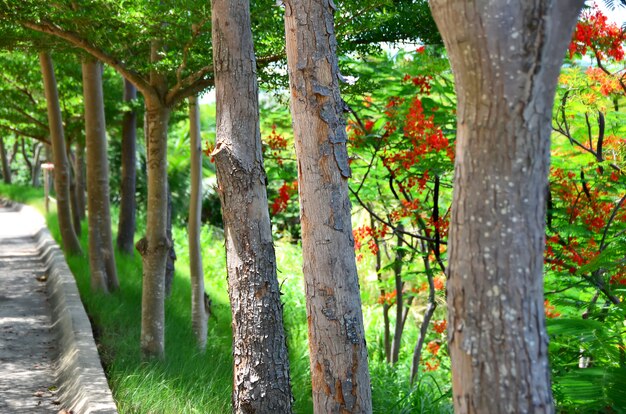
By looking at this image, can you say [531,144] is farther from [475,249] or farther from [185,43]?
[185,43]

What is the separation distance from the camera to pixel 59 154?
1231cm

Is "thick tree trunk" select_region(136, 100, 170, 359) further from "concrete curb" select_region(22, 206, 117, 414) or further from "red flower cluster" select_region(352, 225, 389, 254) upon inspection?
"red flower cluster" select_region(352, 225, 389, 254)

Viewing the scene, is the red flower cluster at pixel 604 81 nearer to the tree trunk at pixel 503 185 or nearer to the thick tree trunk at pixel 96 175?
the tree trunk at pixel 503 185

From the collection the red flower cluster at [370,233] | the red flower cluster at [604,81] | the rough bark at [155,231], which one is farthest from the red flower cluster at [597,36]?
the rough bark at [155,231]

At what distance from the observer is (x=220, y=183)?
19.3 feet

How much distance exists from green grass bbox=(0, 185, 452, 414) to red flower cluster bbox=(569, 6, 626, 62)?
3.73 meters

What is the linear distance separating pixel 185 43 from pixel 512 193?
17.9 ft

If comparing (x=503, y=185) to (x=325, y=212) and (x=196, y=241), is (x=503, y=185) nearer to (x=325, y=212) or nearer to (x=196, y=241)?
(x=325, y=212)

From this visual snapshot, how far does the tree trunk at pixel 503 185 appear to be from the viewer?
2752 mm

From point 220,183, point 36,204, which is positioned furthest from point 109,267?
point 36,204

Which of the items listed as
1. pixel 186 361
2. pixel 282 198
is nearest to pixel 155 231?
pixel 186 361

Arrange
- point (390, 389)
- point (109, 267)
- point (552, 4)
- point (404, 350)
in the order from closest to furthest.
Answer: point (552, 4) < point (390, 389) < point (109, 267) < point (404, 350)

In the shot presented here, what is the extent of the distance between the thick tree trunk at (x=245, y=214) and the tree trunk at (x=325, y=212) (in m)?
0.74

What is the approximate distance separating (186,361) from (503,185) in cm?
603
